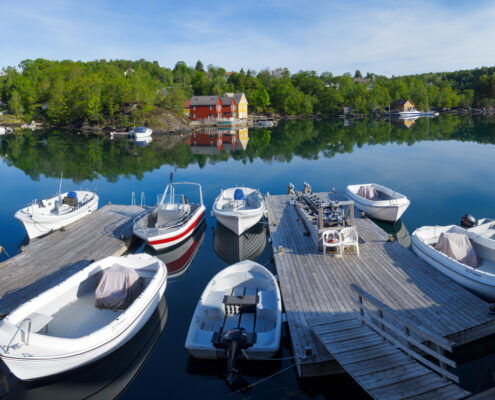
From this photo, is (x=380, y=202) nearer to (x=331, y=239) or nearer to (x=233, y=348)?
(x=331, y=239)

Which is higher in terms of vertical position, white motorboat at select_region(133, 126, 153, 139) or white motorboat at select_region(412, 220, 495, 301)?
white motorboat at select_region(133, 126, 153, 139)

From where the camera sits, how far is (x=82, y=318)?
10.6 metres

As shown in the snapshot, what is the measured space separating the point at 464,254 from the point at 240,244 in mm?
10290

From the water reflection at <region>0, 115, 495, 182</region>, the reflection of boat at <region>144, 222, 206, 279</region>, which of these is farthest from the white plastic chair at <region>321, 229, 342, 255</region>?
the water reflection at <region>0, 115, 495, 182</region>

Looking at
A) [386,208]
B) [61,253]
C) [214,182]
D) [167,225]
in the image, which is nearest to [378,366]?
[167,225]

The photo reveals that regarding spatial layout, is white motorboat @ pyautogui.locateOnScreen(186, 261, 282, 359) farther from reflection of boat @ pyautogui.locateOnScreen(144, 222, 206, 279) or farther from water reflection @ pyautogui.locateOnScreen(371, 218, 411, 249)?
water reflection @ pyautogui.locateOnScreen(371, 218, 411, 249)

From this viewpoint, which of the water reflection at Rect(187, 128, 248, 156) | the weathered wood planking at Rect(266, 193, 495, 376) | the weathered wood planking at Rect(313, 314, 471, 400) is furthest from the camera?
the water reflection at Rect(187, 128, 248, 156)

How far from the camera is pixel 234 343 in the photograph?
851 cm

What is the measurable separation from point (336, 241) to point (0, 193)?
30.6 meters

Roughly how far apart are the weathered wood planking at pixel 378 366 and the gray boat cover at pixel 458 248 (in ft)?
20.8

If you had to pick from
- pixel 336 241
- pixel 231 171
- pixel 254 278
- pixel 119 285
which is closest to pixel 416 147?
pixel 231 171

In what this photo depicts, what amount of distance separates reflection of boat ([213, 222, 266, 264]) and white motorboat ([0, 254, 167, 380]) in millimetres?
5080

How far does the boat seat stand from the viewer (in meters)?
9.42

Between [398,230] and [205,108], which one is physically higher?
[205,108]
